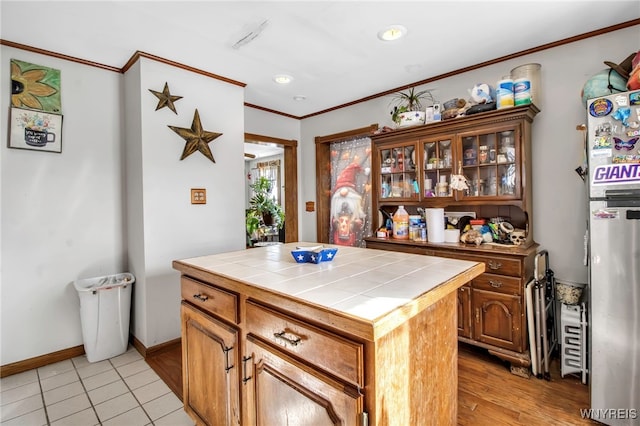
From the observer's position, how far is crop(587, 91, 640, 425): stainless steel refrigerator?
1.55m

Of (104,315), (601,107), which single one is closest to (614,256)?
(601,107)

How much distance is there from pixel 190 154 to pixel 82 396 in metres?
1.89

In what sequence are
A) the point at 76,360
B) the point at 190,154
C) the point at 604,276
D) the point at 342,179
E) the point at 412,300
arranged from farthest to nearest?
the point at 342,179
the point at 190,154
the point at 76,360
the point at 604,276
the point at 412,300

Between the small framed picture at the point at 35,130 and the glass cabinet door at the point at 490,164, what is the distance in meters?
3.29

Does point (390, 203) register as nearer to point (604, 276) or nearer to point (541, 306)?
point (541, 306)

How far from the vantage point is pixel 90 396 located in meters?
1.97

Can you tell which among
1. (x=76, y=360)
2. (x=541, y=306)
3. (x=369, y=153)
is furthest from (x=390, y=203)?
(x=76, y=360)

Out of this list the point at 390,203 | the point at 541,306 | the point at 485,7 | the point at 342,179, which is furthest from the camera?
the point at 342,179

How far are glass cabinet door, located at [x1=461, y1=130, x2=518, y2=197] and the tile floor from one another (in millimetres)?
2609

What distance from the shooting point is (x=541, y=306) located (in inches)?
82.7

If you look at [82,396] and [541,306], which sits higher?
[541,306]

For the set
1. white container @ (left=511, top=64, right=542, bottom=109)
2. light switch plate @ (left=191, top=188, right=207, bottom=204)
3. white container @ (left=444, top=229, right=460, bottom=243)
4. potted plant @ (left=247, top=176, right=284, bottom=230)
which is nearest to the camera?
white container @ (left=511, top=64, right=542, bottom=109)

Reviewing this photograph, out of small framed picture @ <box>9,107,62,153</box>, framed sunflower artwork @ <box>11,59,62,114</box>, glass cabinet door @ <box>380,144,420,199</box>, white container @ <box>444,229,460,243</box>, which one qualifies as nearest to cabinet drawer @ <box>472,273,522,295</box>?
white container @ <box>444,229,460,243</box>

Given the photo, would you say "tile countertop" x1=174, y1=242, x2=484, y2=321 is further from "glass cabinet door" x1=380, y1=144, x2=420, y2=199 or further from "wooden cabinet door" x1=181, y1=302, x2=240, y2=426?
"glass cabinet door" x1=380, y1=144, x2=420, y2=199
